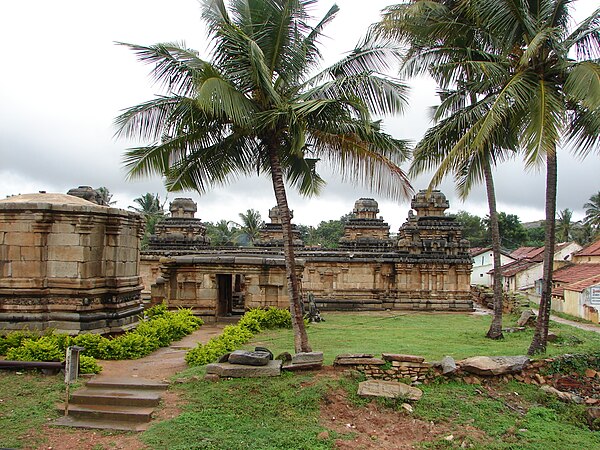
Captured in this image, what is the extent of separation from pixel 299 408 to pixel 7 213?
7828mm

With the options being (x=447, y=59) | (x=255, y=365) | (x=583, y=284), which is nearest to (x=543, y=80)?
(x=447, y=59)

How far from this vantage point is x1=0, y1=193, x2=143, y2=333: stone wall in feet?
35.3

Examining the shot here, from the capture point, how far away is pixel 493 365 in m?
9.00

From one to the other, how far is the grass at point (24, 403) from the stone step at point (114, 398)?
37 centimetres

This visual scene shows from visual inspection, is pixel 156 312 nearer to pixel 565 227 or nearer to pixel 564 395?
pixel 564 395

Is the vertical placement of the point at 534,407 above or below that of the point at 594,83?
below

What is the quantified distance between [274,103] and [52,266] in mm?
6173

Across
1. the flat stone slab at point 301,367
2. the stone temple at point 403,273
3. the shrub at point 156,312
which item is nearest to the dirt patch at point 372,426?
the flat stone slab at point 301,367

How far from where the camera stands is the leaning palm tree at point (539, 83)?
8.34 m

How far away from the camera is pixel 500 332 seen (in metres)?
14.1

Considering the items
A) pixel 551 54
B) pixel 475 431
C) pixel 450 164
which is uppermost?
pixel 551 54

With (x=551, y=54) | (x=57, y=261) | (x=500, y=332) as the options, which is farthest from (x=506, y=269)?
(x=57, y=261)

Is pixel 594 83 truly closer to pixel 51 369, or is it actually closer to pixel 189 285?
pixel 51 369

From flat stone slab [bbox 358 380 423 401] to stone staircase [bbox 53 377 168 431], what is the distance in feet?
10.8
